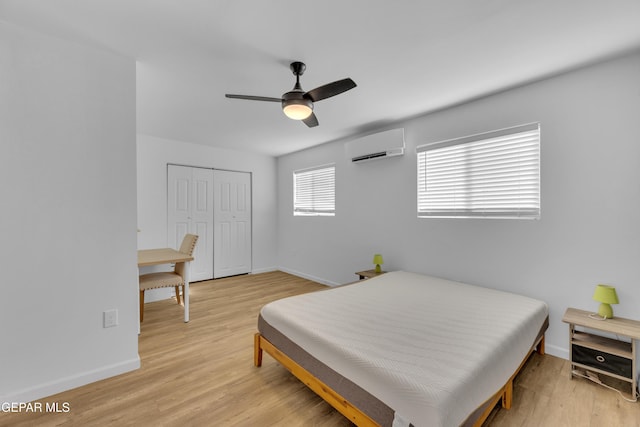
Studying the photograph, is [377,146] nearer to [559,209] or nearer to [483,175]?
[483,175]

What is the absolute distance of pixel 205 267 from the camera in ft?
15.9

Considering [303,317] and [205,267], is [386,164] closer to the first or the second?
[303,317]

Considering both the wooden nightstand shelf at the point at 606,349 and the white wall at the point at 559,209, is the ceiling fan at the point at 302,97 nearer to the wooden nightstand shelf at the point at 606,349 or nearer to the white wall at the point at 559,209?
the white wall at the point at 559,209

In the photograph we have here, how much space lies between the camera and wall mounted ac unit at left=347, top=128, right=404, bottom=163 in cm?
341

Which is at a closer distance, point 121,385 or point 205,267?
point 121,385

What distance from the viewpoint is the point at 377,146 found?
3590 mm

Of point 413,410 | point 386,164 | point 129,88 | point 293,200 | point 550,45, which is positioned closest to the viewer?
point 413,410

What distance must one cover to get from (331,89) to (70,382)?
2.82m

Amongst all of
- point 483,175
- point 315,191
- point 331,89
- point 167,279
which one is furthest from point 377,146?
point 167,279

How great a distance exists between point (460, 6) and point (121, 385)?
3.39m

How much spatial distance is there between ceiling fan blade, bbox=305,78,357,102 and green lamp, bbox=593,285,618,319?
238 centimetres

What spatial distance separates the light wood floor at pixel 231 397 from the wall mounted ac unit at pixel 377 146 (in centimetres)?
256

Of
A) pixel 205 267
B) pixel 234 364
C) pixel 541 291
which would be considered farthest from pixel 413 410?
pixel 205 267

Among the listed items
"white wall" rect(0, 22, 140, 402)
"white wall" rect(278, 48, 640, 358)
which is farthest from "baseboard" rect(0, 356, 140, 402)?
"white wall" rect(278, 48, 640, 358)
